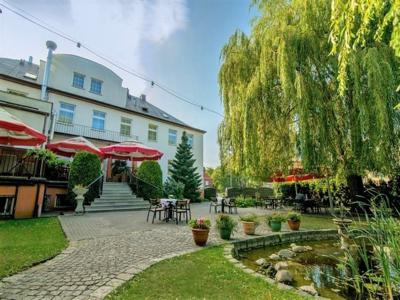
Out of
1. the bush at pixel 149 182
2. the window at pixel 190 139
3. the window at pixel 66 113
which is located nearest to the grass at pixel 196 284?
the bush at pixel 149 182

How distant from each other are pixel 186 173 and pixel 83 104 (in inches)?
355

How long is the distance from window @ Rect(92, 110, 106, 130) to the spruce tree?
6176 millimetres

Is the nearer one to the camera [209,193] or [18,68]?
[18,68]

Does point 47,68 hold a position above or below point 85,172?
above

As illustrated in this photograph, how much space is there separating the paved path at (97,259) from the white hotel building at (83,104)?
7897 mm

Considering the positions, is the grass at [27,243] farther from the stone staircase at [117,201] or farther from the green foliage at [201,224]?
the stone staircase at [117,201]

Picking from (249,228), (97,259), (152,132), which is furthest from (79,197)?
(152,132)

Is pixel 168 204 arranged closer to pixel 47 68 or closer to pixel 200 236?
pixel 200 236

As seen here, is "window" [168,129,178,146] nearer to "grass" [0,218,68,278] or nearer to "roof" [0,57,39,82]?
"roof" [0,57,39,82]

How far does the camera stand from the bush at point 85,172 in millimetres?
10883

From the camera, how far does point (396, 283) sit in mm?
2713

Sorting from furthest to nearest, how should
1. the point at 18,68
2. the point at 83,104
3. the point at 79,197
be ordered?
the point at 83,104 < the point at 18,68 < the point at 79,197

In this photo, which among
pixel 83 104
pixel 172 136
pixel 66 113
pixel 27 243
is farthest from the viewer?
pixel 172 136

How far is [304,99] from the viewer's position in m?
7.30
